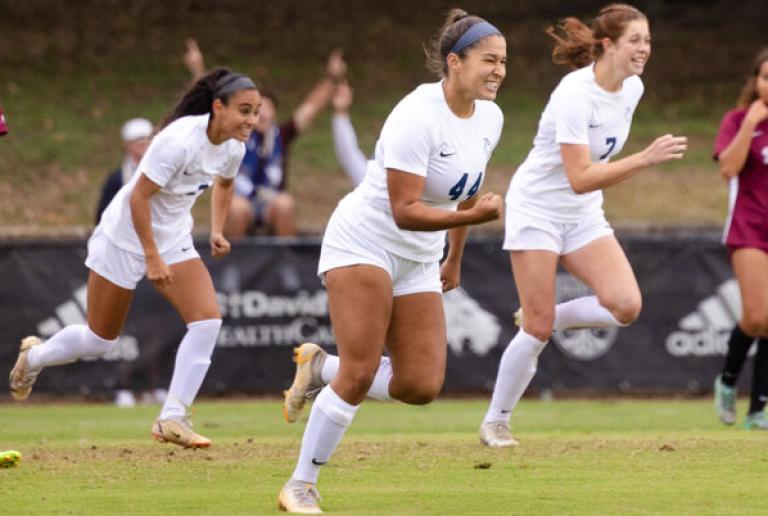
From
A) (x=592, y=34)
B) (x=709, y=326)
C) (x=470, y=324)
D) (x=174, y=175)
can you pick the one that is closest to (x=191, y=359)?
(x=174, y=175)

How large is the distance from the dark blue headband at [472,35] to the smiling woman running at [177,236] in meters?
2.35

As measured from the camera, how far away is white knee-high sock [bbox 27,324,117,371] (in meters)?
9.88

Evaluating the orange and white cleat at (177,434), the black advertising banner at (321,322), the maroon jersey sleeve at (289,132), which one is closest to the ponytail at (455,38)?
the orange and white cleat at (177,434)

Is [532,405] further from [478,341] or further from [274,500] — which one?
[274,500]

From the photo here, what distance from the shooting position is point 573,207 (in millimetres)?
9305

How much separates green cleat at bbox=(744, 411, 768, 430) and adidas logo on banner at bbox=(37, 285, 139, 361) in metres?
6.35

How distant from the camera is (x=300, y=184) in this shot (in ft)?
67.9

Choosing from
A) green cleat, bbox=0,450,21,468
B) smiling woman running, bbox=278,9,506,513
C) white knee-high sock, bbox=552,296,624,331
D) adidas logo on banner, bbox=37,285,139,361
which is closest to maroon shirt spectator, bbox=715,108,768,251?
white knee-high sock, bbox=552,296,624,331

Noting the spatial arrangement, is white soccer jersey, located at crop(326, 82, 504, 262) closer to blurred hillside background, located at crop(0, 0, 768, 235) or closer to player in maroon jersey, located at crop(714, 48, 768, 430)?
player in maroon jersey, located at crop(714, 48, 768, 430)

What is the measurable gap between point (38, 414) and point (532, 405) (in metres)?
4.58

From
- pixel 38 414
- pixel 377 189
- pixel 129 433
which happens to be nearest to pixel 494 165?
pixel 38 414

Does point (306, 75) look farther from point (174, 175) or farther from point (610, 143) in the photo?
point (610, 143)

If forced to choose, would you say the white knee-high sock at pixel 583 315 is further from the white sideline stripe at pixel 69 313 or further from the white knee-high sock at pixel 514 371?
the white sideline stripe at pixel 69 313

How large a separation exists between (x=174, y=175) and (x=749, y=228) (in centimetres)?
412
